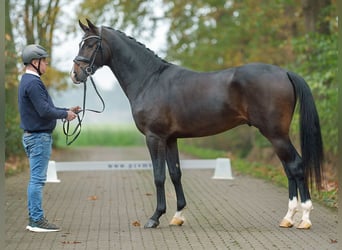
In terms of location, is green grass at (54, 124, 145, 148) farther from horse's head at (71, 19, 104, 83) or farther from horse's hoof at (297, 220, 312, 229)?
horse's hoof at (297, 220, 312, 229)

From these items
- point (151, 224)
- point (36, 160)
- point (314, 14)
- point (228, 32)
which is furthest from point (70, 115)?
point (228, 32)

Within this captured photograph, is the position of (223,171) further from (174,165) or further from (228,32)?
(228,32)

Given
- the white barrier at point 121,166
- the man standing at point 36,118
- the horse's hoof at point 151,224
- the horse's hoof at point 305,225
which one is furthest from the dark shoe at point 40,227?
the white barrier at point 121,166

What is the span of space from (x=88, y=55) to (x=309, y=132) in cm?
267

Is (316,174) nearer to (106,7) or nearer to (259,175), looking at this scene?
(259,175)

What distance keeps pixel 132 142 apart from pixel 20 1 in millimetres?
12227

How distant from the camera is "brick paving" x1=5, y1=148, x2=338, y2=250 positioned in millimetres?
7328

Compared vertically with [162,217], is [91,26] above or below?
above

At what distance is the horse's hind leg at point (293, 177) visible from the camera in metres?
7.98

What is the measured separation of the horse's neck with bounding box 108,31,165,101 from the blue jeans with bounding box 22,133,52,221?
125cm

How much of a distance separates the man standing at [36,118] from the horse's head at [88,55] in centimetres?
50

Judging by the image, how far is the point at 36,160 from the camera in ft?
26.1

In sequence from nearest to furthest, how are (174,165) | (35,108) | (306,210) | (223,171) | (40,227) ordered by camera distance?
(35,108), (306,210), (40,227), (174,165), (223,171)

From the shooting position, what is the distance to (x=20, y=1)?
22469 millimetres
